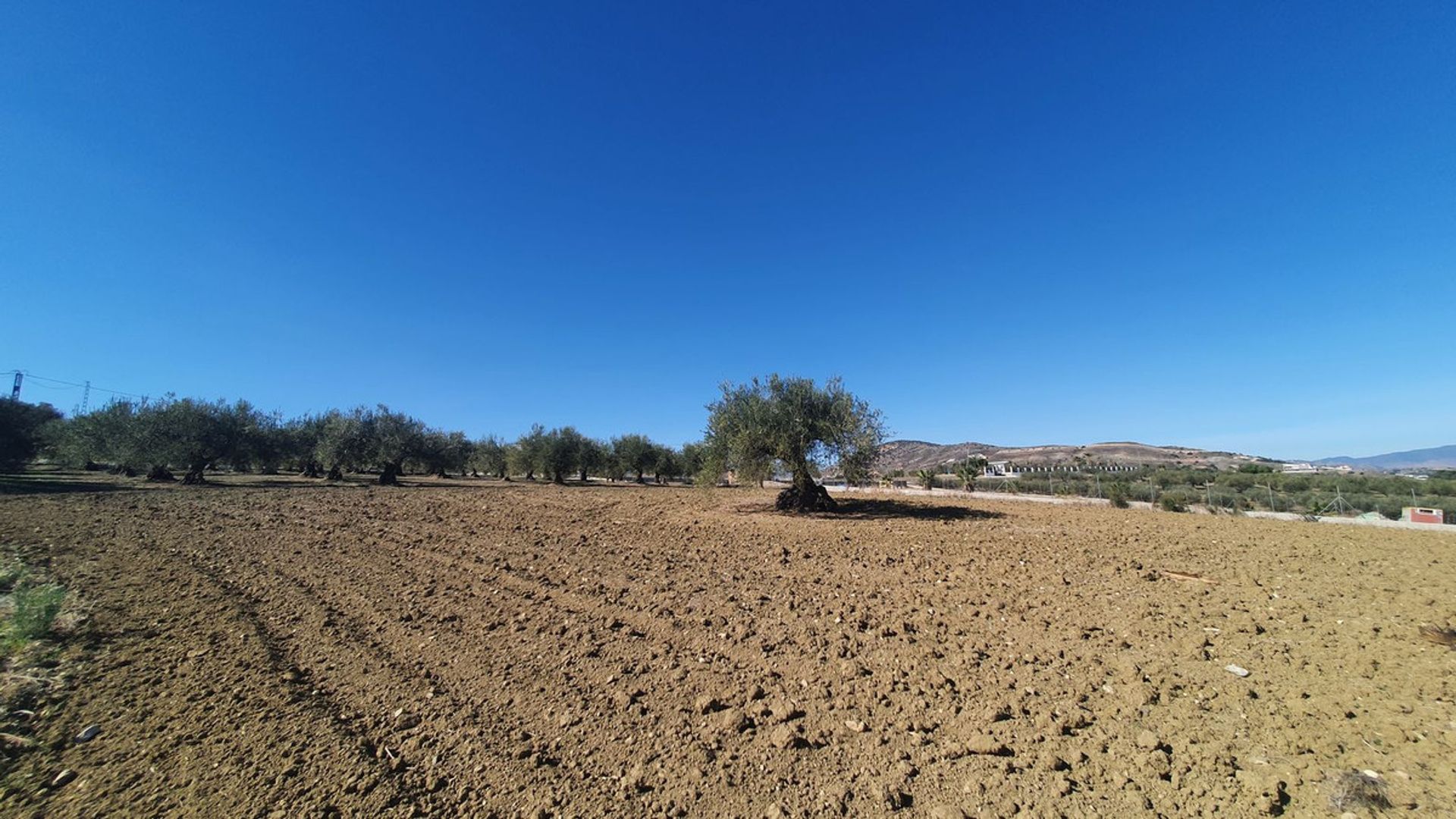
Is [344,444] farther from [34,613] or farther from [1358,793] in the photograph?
[1358,793]

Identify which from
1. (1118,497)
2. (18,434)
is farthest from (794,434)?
(18,434)

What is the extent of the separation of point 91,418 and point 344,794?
55582mm

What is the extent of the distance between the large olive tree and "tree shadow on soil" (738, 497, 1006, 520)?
0.97 metres

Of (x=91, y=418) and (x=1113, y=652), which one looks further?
(x=91, y=418)

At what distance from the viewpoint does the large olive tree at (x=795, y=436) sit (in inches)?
785

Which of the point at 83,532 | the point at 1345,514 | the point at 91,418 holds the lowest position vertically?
the point at 1345,514

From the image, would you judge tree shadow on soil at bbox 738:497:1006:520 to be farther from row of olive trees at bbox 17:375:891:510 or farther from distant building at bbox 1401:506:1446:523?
distant building at bbox 1401:506:1446:523

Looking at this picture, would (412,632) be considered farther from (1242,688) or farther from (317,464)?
(317,464)

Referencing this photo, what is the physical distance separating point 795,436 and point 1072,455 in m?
117

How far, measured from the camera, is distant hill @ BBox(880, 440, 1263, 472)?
97169 mm

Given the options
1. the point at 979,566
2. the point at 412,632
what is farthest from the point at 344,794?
the point at 979,566

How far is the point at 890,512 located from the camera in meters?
20.2

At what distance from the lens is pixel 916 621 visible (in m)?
6.29

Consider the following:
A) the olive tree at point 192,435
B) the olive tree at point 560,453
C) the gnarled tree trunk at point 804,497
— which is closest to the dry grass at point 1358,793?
the gnarled tree trunk at point 804,497
